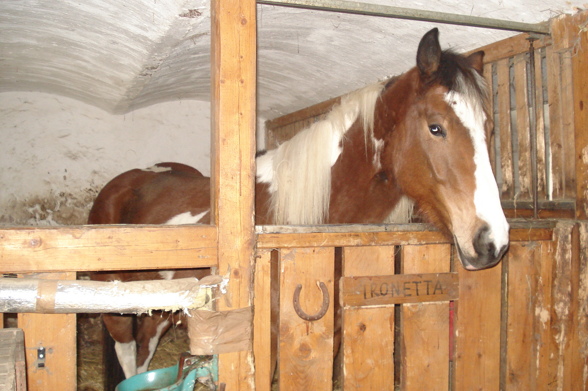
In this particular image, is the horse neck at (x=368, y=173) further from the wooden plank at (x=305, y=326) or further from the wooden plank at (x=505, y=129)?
the wooden plank at (x=505, y=129)

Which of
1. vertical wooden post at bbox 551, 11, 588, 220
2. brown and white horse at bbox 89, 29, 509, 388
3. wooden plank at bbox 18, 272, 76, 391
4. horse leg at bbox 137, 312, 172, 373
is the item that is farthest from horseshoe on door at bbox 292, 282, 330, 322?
horse leg at bbox 137, 312, 172, 373

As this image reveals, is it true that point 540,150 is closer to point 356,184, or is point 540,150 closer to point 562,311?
point 562,311

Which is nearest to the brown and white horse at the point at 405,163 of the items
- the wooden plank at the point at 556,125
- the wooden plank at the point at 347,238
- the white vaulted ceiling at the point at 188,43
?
the wooden plank at the point at 347,238

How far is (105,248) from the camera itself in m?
1.41

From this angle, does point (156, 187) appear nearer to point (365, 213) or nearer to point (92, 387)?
point (92, 387)

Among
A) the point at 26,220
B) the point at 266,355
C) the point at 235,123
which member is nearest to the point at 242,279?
the point at 266,355

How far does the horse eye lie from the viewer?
1.94 metres

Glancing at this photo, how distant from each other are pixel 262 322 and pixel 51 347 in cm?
72

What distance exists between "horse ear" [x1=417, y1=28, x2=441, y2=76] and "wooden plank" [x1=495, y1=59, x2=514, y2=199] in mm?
1061

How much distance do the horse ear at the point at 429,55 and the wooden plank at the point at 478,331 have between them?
0.93m

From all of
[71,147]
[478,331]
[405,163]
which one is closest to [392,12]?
[405,163]

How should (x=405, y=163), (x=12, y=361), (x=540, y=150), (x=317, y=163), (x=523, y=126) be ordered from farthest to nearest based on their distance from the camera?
(x=523, y=126) → (x=540, y=150) → (x=317, y=163) → (x=405, y=163) → (x=12, y=361)

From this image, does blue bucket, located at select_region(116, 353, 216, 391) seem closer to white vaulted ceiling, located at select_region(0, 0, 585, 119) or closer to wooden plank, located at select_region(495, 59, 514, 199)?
white vaulted ceiling, located at select_region(0, 0, 585, 119)

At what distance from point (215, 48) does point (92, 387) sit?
123 inches
